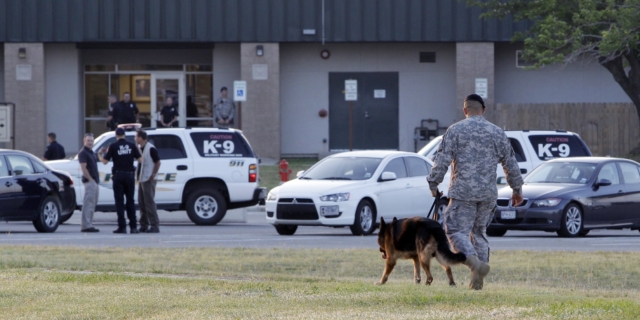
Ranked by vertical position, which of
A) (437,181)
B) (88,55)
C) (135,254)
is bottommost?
(135,254)

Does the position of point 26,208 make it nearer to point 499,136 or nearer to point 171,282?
point 171,282

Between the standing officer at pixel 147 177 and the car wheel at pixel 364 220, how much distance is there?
3383mm

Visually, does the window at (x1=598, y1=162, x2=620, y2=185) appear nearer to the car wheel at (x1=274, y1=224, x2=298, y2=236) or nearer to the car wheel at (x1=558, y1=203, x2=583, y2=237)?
the car wheel at (x1=558, y1=203, x2=583, y2=237)

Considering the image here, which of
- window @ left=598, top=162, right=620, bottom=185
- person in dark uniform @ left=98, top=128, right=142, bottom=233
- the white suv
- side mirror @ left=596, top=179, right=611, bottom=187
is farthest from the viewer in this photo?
the white suv

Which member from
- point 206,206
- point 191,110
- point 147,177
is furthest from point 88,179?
point 191,110

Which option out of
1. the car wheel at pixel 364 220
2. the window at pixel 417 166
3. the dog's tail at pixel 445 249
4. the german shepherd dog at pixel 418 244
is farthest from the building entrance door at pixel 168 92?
the dog's tail at pixel 445 249

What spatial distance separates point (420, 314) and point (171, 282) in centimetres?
316

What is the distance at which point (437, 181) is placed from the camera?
969 centimetres

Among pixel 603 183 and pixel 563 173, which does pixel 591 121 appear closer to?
pixel 563 173

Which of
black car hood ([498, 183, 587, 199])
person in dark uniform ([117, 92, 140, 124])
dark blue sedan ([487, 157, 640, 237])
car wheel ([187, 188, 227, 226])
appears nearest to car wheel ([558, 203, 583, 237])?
dark blue sedan ([487, 157, 640, 237])

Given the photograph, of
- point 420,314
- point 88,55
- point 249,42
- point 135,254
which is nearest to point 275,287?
point 420,314

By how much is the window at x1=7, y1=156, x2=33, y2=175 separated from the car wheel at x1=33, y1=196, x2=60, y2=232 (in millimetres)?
603

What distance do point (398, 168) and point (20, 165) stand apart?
650 cm

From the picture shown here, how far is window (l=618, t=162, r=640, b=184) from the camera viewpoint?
18.8 m
